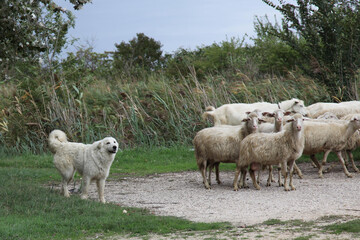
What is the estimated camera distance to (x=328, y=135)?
45.2ft

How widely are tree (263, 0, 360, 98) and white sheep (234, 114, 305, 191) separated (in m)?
8.76

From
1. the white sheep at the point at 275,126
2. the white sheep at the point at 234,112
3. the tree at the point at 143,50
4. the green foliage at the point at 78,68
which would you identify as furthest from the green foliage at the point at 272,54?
the white sheep at the point at 275,126

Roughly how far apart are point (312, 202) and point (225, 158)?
2.79 m

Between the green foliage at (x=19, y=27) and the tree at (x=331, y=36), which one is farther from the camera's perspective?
the tree at (x=331, y=36)

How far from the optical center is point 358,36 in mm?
20750

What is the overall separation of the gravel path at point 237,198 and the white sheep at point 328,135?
730 mm

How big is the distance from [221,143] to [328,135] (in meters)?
2.89

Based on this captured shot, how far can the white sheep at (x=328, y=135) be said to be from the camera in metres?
13.7

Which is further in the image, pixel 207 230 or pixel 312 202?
pixel 312 202

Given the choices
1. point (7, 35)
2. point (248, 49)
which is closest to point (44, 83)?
point (7, 35)

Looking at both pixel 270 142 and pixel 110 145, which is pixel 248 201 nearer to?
pixel 270 142

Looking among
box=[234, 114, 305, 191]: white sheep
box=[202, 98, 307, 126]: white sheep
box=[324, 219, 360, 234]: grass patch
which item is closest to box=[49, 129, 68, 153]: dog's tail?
box=[234, 114, 305, 191]: white sheep

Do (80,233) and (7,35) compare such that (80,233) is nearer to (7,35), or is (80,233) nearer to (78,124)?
(7,35)

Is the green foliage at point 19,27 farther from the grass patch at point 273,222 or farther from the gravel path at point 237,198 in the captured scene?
the grass patch at point 273,222
